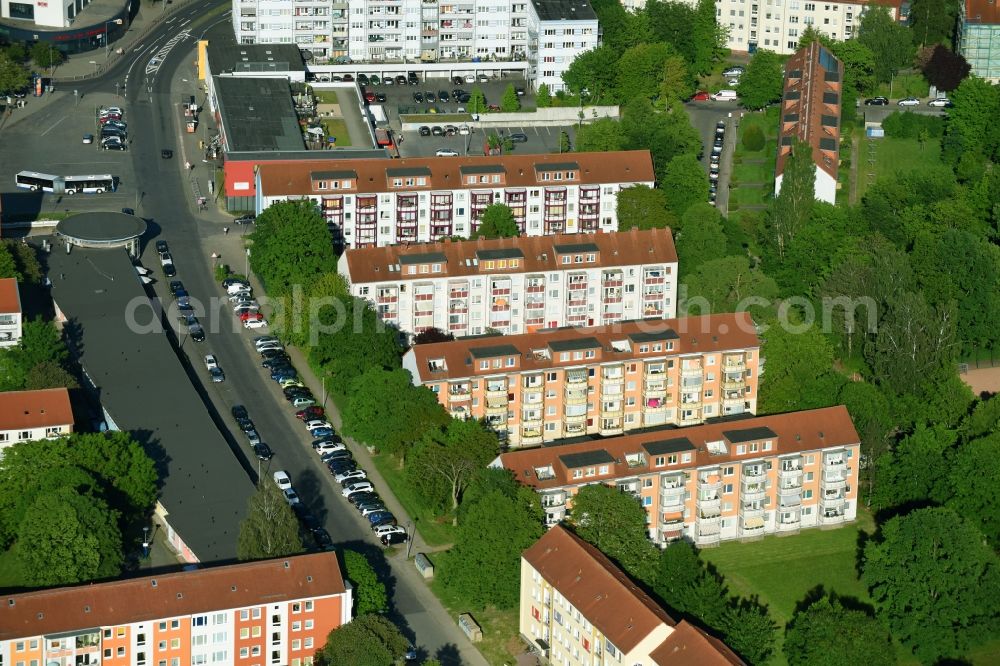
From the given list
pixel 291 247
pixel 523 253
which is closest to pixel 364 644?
pixel 291 247

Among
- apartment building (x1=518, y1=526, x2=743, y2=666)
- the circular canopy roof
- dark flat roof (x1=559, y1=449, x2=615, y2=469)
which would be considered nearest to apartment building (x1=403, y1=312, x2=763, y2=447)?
dark flat roof (x1=559, y1=449, x2=615, y2=469)

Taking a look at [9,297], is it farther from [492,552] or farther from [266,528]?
[492,552]

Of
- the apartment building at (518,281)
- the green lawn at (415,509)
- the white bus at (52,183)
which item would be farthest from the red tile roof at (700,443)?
the white bus at (52,183)

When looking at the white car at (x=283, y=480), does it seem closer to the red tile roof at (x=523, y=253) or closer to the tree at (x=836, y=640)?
the red tile roof at (x=523, y=253)

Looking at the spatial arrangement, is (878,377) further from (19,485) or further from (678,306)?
(19,485)

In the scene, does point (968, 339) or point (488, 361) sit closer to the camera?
point (488, 361)

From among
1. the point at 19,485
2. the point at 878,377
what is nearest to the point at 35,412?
the point at 19,485
